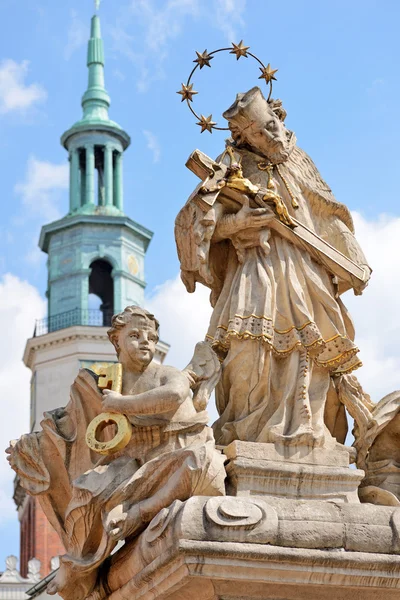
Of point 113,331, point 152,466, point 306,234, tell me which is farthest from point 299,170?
point 152,466

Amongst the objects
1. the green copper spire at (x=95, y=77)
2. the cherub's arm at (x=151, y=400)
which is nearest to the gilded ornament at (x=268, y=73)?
the cherub's arm at (x=151, y=400)

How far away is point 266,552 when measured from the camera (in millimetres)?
10367

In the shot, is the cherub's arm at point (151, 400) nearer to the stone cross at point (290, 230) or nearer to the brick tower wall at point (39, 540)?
the stone cross at point (290, 230)

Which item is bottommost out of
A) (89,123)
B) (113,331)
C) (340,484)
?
(340,484)

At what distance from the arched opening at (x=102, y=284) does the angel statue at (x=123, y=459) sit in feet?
178

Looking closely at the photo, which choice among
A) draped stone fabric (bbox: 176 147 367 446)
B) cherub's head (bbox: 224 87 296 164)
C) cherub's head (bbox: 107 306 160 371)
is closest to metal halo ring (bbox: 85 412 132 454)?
cherub's head (bbox: 107 306 160 371)

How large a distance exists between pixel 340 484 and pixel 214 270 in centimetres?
215

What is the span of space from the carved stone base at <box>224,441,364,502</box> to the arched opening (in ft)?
180

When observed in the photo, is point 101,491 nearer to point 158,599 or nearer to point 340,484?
point 158,599

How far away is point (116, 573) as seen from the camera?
11172 millimetres

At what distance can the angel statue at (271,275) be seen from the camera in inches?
464

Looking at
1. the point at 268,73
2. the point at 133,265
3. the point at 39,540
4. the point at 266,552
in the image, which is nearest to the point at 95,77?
the point at 133,265

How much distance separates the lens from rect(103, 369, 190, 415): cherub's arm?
11.1 m

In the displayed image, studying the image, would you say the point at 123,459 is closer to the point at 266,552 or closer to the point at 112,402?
the point at 112,402
